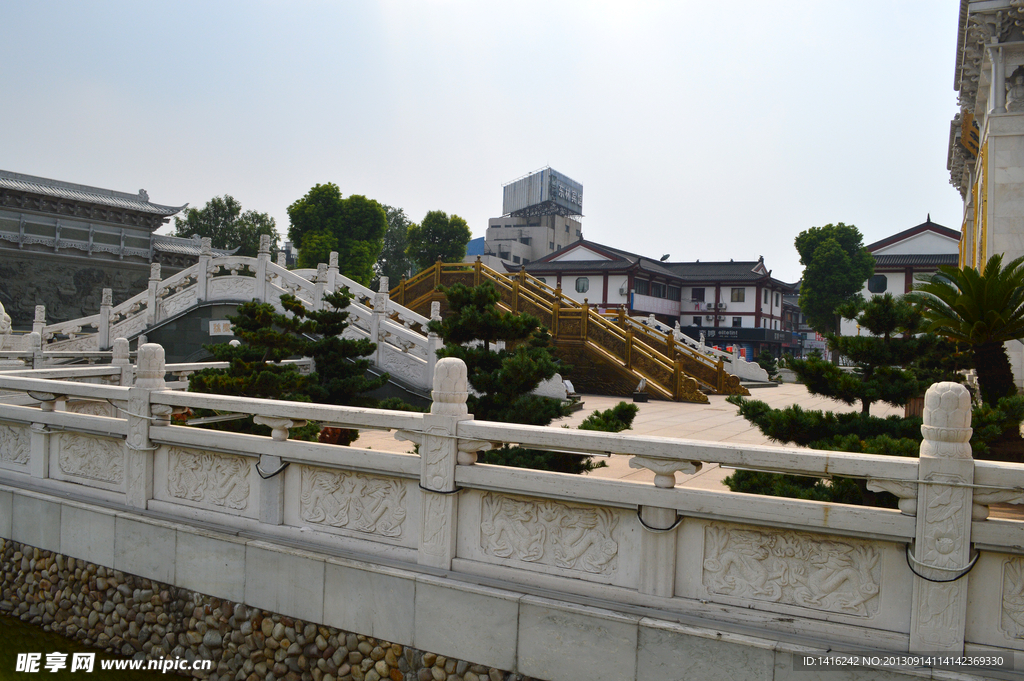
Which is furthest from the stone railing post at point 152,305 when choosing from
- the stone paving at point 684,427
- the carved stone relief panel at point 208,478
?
the carved stone relief panel at point 208,478

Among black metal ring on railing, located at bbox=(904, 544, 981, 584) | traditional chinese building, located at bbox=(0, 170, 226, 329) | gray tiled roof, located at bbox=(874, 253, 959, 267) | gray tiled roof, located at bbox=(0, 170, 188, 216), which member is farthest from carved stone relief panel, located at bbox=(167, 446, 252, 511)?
gray tiled roof, located at bbox=(874, 253, 959, 267)

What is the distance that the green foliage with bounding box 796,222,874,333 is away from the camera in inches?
1459

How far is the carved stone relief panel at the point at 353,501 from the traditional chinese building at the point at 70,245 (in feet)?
104

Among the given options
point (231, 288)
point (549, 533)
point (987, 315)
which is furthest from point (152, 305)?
point (987, 315)

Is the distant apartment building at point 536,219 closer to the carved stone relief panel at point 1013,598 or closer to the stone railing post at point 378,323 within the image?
the stone railing post at point 378,323

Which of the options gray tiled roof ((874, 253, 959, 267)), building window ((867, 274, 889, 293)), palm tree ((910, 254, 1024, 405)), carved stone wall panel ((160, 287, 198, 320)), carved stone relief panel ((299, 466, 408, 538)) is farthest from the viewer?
building window ((867, 274, 889, 293))

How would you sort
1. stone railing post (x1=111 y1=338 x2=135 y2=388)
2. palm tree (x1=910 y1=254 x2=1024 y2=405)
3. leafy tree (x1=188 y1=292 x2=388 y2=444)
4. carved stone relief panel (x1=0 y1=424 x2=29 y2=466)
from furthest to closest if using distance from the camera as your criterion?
stone railing post (x1=111 y1=338 x2=135 y2=388) < leafy tree (x1=188 y1=292 x2=388 y2=444) < palm tree (x1=910 y1=254 x2=1024 y2=405) < carved stone relief panel (x1=0 y1=424 x2=29 y2=466)

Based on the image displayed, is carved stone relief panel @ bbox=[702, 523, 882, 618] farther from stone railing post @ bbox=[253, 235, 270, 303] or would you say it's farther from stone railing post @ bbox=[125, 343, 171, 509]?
stone railing post @ bbox=[253, 235, 270, 303]

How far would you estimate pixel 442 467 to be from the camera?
13.7 feet

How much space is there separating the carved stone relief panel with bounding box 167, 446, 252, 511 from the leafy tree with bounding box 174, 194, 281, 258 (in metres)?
44.7

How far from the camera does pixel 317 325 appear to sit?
10977mm

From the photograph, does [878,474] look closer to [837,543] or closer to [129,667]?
[837,543]

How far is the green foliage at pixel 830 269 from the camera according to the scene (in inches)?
1459

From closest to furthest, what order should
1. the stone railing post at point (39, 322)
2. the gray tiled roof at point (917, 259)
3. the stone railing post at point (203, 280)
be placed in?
the stone railing post at point (39, 322) < the stone railing post at point (203, 280) < the gray tiled roof at point (917, 259)
